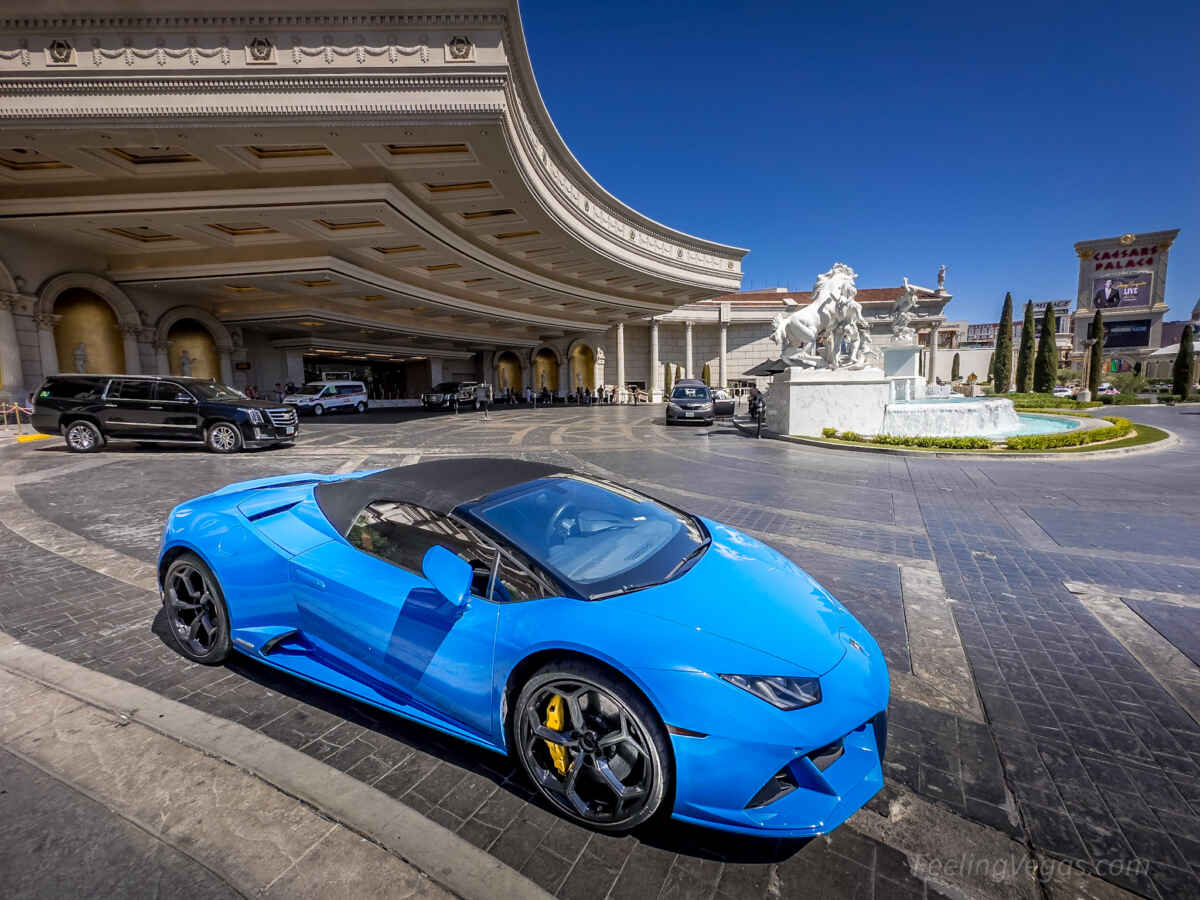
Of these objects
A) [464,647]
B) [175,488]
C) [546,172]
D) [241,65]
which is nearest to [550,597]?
→ [464,647]

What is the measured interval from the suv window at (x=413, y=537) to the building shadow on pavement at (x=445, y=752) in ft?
2.93

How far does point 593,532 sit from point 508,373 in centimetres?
4676

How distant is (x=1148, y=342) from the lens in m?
62.3

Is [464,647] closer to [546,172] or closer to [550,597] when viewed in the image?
[550,597]

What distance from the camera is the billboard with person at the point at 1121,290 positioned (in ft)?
204

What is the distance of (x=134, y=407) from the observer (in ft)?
39.4

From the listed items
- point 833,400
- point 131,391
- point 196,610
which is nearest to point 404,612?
point 196,610

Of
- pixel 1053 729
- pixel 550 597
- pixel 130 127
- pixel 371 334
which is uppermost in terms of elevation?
pixel 130 127

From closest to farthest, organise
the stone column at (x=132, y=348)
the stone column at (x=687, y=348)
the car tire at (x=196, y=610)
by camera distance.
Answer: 1. the car tire at (x=196, y=610)
2. the stone column at (x=132, y=348)
3. the stone column at (x=687, y=348)

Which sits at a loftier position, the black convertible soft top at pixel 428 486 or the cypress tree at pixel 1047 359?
the cypress tree at pixel 1047 359

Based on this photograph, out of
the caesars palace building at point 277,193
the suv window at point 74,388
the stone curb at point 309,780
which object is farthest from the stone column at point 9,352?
the stone curb at point 309,780

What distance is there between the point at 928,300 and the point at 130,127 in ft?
175

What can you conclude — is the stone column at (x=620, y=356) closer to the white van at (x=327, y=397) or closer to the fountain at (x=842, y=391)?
the white van at (x=327, y=397)

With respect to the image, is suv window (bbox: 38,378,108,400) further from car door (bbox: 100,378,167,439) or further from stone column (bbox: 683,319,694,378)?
stone column (bbox: 683,319,694,378)
